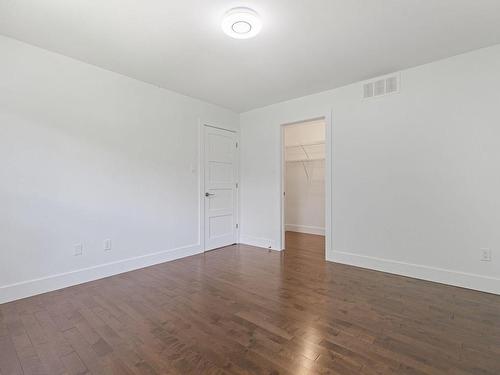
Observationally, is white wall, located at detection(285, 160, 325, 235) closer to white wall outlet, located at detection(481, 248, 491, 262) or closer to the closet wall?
the closet wall

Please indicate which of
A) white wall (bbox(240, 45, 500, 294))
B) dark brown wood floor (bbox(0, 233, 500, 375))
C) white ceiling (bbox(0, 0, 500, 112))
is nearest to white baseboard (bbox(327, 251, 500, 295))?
white wall (bbox(240, 45, 500, 294))

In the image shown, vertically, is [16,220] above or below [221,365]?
above

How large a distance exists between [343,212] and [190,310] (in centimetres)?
244

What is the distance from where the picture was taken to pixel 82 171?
9.54ft

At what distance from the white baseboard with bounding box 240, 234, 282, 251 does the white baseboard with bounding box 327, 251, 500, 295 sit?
104cm

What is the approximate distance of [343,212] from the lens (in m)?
3.59

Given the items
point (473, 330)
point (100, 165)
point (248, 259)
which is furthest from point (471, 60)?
point (100, 165)

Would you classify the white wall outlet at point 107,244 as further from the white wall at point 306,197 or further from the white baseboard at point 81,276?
the white wall at point 306,197

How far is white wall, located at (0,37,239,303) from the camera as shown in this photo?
2.48 metres

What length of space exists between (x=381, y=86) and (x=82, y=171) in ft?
12.7

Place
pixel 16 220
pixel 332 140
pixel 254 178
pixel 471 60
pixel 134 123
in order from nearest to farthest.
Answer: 1. pixel 16 220
2. pixel 471 60
3. pixel 134 123
4. pixel 332 140
5. pixel 254 178

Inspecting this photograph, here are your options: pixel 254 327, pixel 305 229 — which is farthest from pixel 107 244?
pixel 305 229

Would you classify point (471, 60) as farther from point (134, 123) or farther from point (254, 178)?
point (134, 123)

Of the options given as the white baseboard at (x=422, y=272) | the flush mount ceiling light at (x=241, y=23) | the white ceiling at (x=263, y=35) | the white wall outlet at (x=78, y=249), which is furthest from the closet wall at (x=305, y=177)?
the white wall outlet at (x=78, y=249)
